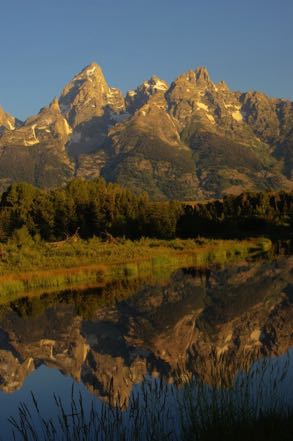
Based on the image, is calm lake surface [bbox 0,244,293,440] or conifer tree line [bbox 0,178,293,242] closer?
calm lake surface [bbox 0,244,293,440]

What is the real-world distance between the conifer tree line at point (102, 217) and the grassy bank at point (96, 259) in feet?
41.1

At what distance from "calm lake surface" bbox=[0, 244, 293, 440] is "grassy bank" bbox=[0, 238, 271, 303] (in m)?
4.41

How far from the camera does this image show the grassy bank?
182ft

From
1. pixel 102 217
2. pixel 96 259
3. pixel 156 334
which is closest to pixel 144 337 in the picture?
pixel 156 334

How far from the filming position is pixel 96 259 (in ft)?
220

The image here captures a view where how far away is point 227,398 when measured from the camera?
49.1 ft

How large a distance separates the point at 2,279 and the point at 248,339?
31.6 metres

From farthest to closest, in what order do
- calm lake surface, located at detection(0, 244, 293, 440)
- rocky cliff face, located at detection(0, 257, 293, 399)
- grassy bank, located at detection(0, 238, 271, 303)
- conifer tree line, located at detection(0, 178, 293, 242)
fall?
1. conifer tree line, located at detection(0, 178, 293, 242)
2. grassy bank, located at detection(0, 238, 271, 303)
3. rocky cliff face, located at detection(0, 257, 293, 399)
4. calm lake surface, located at detection(0, 244, 293, 440)

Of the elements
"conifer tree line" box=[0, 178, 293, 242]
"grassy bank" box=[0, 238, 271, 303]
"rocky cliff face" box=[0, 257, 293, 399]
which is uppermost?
"conifer tree line" box=[0, 178, 293, 242]

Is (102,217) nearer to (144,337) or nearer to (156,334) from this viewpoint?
(156,334)

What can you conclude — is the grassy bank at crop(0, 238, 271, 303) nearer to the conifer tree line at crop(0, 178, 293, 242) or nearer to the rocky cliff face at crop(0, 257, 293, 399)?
the rocky cliff face at crop(0, 257, 293, 399)

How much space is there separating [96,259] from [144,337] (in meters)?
34.9

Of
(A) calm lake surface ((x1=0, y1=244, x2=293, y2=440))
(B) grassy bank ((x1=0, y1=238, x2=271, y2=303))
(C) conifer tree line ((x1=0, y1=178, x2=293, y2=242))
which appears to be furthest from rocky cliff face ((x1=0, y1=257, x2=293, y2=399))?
(C) conifer tree line ((x1=0, y1=178, x2=293, y2=242))

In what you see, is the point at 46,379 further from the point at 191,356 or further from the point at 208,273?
the point at 208,273
